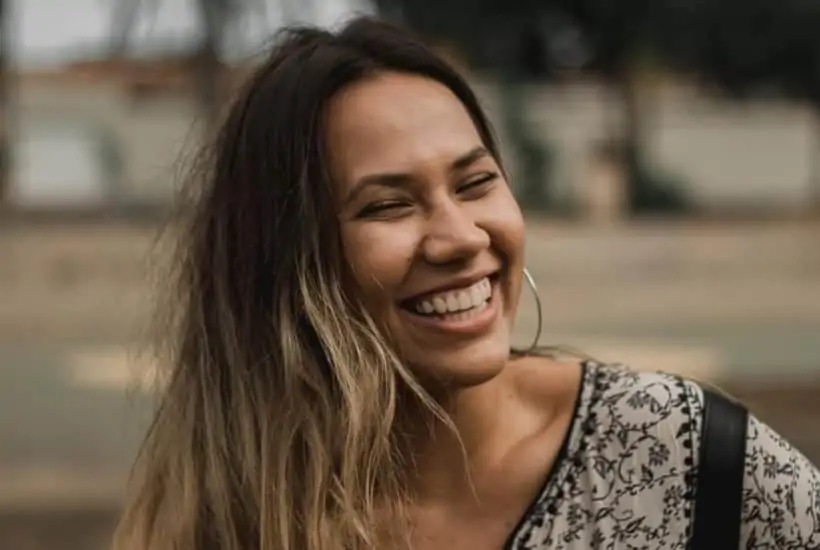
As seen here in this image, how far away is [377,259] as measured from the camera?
178cm

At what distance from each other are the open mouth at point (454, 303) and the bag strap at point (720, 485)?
31 cm

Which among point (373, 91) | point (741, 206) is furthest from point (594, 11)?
point (373, 91)

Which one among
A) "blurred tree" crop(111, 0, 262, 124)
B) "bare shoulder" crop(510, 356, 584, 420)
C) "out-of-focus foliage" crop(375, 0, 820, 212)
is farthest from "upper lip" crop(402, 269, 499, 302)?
"out-of-focus foliage" crop(375, 0, 820, 212)

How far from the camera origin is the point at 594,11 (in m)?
30.0

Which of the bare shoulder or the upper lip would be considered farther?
the bare shoulder

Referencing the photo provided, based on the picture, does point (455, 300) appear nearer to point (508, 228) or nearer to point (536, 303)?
point (508, 228)

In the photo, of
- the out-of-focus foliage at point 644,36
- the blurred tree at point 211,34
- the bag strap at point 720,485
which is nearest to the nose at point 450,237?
the bag strap at point 720,485

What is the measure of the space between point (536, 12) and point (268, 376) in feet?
99.2

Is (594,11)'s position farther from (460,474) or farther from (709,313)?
(460,474)

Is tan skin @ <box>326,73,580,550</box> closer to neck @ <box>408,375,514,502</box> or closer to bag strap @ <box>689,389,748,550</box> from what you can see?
neck @ <box>408,375,514,502</box>

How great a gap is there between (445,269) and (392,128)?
19cm

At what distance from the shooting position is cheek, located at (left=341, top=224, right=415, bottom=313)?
177 centimetres

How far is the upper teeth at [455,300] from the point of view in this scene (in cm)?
176

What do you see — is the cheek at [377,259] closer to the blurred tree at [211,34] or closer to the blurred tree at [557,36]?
the blurred tree at [211,34]
